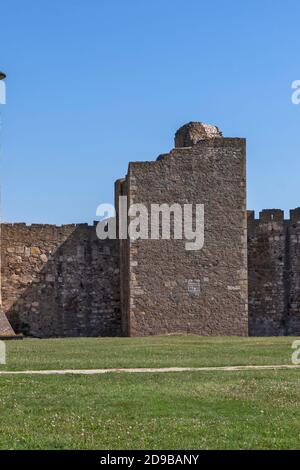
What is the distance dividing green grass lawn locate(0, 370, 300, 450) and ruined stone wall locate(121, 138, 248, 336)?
13.9m

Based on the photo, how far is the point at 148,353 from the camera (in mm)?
22453

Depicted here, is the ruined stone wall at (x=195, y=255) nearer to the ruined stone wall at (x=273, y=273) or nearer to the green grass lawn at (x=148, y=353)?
the green grass lawn at (x=148, y=353)

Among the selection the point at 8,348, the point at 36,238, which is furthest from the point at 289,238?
the point at 8,348

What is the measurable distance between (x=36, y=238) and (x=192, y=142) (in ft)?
22.6

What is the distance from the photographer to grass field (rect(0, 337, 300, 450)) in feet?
38.0

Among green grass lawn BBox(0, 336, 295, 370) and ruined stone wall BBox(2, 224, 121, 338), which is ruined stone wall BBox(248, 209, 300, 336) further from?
green grass lawn BBox(0, 336, 295, 370)

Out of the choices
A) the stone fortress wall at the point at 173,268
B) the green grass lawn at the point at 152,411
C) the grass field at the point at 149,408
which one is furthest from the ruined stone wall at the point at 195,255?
the green grass lawn at the point at 152,411

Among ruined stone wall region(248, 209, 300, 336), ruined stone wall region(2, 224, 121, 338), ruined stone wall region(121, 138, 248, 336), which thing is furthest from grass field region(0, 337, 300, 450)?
ruined stone wall region(248, 209, 300, 336)

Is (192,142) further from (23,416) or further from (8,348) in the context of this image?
(23,416)

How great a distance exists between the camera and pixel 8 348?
80.1 ft

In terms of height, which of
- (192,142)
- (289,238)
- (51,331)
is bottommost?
(51,331)

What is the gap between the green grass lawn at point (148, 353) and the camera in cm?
1984

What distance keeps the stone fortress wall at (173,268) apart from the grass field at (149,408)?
10.6 m
